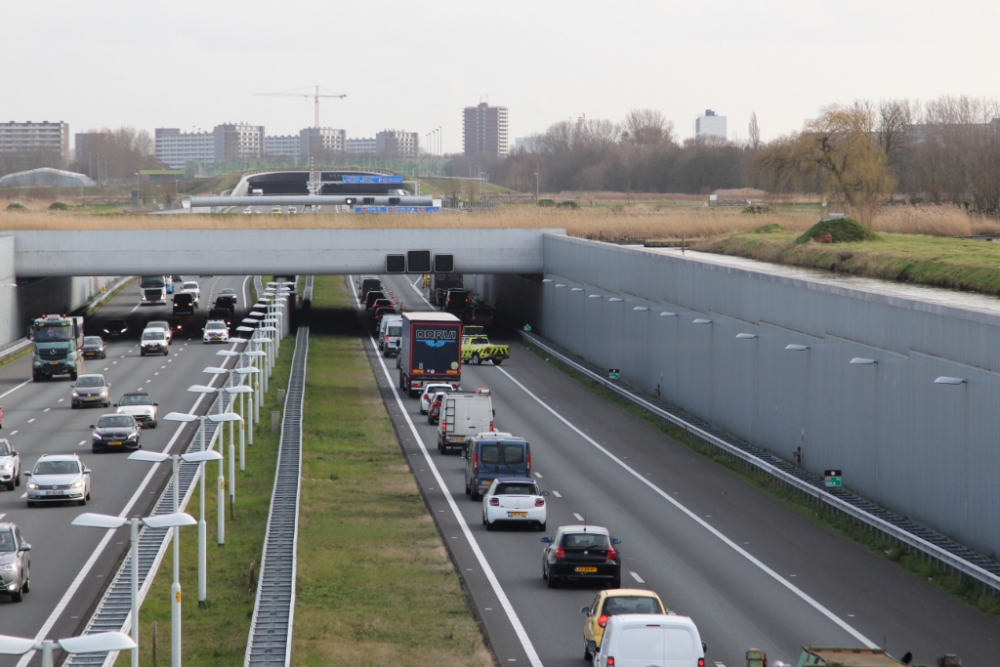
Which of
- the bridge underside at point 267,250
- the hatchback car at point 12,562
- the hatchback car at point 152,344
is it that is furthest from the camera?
the bridge underside at point 267,250

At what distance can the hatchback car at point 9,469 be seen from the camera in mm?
34781

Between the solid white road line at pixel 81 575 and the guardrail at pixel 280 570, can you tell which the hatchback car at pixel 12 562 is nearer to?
the solid white road line at pixel 81 575

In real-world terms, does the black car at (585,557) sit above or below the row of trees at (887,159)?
below

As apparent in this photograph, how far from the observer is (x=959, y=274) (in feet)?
133

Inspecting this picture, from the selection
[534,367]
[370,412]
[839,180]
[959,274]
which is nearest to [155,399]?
[370,412]

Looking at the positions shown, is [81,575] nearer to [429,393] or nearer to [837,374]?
[837,374]

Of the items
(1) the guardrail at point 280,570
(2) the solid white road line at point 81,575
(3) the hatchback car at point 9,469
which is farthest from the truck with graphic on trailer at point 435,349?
(3) the hatchback car at point 9,469

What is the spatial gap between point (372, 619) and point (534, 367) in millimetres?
43763

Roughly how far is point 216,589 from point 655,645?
12.3 metres

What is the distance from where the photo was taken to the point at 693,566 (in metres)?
26.3

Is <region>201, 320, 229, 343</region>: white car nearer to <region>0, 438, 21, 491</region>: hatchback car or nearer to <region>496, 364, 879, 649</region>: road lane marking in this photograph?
<region>496, 364, 879, 649</region>: road lane marking

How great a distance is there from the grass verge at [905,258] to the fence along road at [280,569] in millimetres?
22459

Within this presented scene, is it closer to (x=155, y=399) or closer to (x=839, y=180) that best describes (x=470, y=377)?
(x=155, y=399)

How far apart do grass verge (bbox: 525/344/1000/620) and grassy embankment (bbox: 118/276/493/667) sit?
9.83m
